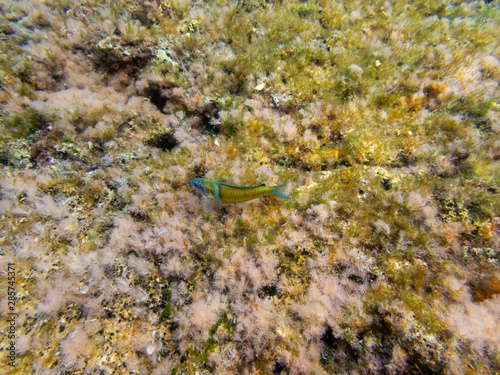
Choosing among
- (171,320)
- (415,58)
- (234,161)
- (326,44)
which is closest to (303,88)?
(326,44)

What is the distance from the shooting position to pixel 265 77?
172 inches

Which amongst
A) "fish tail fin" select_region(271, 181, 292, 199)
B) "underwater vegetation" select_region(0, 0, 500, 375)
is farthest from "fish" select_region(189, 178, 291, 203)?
"underwater vegetation" select_region(0, 0, 500, 375)

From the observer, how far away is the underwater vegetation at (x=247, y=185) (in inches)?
101

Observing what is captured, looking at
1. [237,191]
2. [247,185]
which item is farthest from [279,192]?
[247,185]

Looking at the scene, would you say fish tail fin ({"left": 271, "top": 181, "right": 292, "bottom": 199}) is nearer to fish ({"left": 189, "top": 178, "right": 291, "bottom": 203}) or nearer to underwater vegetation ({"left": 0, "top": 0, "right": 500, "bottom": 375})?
fish ({"left": 189, "top": 178, "right": 291, "bottom": 203})

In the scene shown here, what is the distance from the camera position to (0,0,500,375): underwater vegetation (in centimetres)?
257

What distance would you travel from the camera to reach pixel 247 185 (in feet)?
11.7

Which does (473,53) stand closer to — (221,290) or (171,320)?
(221,290)

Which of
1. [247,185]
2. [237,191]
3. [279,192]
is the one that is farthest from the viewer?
[247,185]

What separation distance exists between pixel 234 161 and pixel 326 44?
383cm

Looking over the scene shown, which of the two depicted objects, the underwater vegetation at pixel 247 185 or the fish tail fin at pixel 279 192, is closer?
the underwater vegetation at pixel 247 185

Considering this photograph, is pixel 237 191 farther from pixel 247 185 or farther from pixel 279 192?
pixel 247 185

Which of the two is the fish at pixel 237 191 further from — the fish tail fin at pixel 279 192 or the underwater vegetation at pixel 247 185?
the underwater vegetation at pixel 247 185

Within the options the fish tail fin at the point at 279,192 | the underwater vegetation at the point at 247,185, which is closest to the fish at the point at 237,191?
the fish tail fin at the point at 279,192
